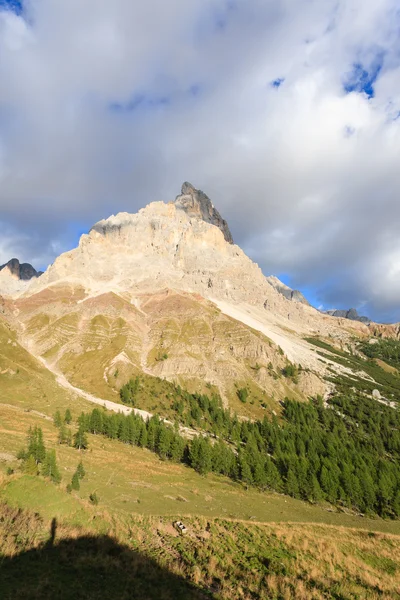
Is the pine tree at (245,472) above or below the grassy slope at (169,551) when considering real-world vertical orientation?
below

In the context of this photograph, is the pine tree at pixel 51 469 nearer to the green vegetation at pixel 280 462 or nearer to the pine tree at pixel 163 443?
the green vegetation at pixel 280 462

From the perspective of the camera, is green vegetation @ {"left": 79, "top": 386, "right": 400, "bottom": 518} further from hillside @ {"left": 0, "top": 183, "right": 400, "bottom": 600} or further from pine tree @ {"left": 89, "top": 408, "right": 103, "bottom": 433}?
hillside @ {"left": 0, "top": 183, "right": 400, "bottom": 600}

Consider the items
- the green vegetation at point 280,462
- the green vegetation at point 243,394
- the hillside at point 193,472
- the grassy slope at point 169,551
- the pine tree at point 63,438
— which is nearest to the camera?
the grassy slope at point 169,551

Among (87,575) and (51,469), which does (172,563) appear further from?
(51,469)

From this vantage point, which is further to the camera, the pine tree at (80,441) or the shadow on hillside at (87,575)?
the pine tree at (80,441)

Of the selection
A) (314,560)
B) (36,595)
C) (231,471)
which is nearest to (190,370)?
(231,471)

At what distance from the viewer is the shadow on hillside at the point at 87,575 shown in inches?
559

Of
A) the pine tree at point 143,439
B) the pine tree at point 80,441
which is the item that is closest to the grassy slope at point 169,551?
the pine tree at point 80,441

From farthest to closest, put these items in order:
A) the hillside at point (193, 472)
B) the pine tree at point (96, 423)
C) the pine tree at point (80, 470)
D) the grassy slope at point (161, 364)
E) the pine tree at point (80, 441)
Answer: the grassy slope at point (161, 364), the pine tree at point (96, 423), the pine tree at point (80, 441), the pine tree at point (80, 470), the hillside at point (193, 472)

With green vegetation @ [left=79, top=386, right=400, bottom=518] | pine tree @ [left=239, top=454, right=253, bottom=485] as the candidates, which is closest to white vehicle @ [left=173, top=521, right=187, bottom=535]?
pine tree @ [left=239, top=454, right=253, bottom=485]

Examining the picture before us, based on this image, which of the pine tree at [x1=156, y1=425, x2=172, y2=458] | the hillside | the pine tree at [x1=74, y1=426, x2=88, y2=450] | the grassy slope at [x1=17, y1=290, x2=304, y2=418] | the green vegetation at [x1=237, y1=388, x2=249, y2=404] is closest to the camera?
the hillside

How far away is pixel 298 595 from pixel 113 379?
143 meters

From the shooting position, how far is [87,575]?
16.5m

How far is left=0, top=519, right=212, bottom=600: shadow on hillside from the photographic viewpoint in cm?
1421
